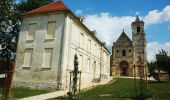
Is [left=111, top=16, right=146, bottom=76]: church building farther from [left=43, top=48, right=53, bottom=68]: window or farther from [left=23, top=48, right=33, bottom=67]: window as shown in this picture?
[left=43, top=48, right=53, bottom=68]: window

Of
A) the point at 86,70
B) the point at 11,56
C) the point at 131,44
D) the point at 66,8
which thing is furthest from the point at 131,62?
the point at 66,8

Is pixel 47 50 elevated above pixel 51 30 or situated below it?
below

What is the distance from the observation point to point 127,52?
60.2 meters

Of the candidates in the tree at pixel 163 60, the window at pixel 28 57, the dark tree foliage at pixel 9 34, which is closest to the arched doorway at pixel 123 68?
the tree at pixel 163 60

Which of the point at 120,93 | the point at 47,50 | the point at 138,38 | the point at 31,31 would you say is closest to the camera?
the point at 120,93

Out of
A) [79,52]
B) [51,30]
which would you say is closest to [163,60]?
Result: [79,52]

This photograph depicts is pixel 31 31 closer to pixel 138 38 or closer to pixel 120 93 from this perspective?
pixel 120 93

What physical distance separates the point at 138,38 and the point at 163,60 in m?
34.0

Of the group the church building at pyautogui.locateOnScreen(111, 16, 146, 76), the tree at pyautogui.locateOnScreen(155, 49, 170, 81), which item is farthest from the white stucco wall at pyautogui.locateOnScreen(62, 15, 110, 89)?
the church building at pyautogui.locateOnScreen(111, 16, 146, 76)

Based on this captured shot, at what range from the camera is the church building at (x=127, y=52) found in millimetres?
59094

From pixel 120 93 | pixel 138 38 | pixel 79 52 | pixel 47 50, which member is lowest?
pixel 120 93

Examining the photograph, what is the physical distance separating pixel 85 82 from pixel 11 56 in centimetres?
1388

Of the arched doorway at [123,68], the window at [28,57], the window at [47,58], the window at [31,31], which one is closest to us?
the window at [47,58]

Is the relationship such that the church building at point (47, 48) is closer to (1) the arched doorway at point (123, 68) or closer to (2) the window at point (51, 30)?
(2) the window at point (51, 30)
